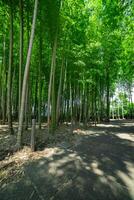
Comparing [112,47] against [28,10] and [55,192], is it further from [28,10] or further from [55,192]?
[55,192]

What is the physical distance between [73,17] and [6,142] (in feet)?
25.3

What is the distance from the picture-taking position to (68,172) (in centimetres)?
498

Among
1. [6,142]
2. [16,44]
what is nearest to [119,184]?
[6,142]

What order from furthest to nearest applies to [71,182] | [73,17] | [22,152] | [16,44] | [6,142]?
[16,44]
[73,17]
[6,142]
[22,152]
[71,182]

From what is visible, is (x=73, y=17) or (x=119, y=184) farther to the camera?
(x=73, y=17)

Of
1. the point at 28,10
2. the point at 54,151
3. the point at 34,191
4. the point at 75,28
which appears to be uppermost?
the point at 75,28

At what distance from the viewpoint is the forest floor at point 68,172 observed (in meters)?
4.15

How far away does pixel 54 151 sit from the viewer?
675cm

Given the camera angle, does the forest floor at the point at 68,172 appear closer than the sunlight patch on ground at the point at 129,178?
Yes

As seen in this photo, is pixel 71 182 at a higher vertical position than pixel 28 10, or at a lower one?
lower

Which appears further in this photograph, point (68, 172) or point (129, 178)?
point (68, 172)

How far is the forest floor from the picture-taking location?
4148mm

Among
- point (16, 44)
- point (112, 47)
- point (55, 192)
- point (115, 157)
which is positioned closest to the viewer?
point (55, 192)

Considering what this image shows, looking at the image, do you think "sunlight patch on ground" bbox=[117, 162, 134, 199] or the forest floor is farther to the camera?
"sunlight patch on ground" bbox=[117, 162, 134, 199]
